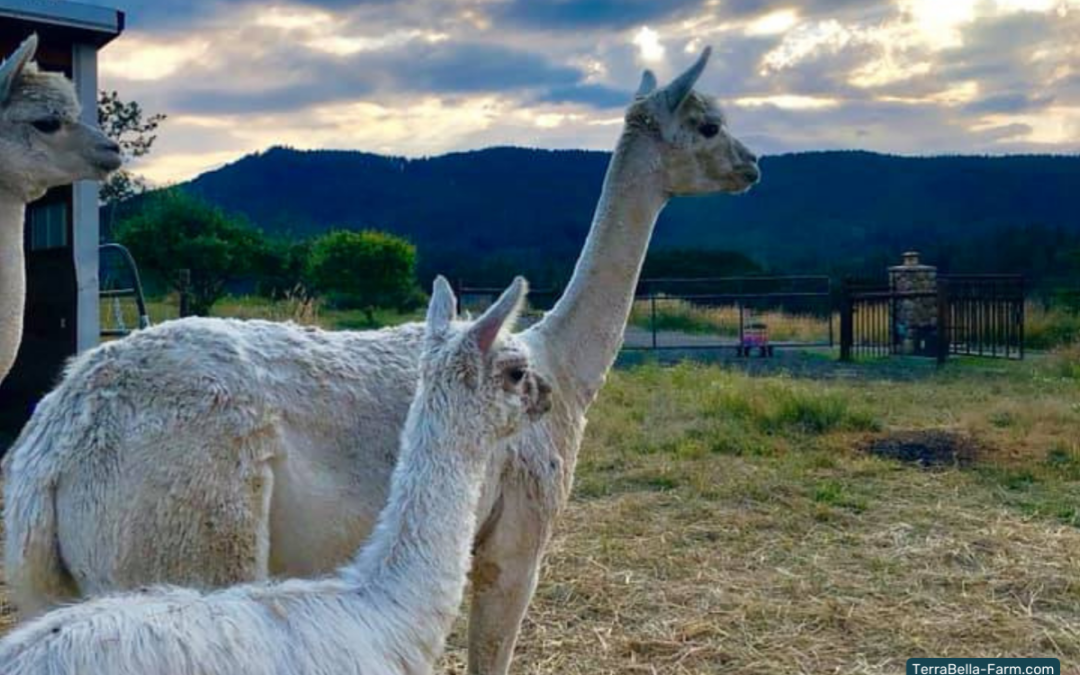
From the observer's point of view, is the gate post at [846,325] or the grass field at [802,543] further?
the gate post at [846,325]

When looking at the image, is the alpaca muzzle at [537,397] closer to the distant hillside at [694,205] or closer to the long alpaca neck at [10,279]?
the long alpaca neck at [10,279]

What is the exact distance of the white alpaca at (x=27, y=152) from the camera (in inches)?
169

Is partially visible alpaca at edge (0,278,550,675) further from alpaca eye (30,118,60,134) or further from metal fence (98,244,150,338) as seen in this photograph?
metal fence (98,244,150,338)

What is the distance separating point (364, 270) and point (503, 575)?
97.1 feet

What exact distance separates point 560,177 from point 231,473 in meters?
53.1

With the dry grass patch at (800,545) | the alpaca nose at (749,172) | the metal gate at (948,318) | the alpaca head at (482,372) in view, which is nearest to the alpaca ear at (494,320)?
the alpaca head at (482,372)

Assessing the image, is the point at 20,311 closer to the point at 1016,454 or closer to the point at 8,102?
the point at 8,102

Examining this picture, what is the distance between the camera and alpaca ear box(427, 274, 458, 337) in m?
3.01

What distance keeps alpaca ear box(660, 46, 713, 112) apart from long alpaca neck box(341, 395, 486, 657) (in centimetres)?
223

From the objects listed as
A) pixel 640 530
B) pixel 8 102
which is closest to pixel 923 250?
pixel 640 530

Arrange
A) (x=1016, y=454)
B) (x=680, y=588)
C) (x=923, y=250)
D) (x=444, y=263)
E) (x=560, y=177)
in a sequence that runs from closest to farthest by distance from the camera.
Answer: (x=680, y=588) → (x=1016, y=454) → (x=444, y=263) → (x=923, y=250) → (x=560, y=177)

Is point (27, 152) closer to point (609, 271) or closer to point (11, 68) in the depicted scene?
point (11, 68)

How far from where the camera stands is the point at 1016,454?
31.7ft

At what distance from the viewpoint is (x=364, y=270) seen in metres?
32.8
